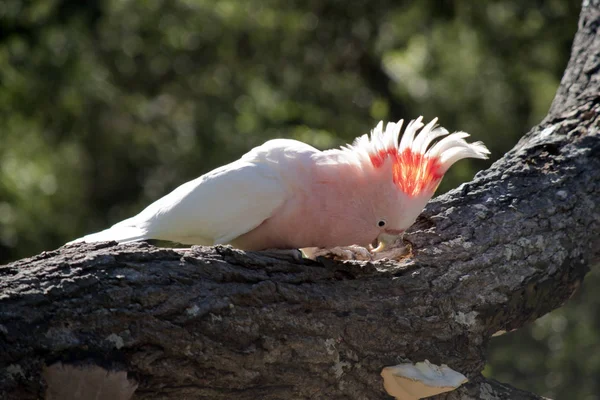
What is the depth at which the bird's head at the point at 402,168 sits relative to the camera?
Answer: 8.05ft

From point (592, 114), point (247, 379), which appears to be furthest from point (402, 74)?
point (247, 379)

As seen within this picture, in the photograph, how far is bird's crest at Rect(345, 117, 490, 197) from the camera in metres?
2.47

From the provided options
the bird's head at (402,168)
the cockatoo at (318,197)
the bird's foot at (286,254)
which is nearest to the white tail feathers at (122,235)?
the cockatoo at (318,197)

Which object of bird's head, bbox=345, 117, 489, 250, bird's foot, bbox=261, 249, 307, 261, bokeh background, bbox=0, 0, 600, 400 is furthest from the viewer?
bokeh background, bbox=0, 0, 600, 400

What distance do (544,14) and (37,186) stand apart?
4798mm

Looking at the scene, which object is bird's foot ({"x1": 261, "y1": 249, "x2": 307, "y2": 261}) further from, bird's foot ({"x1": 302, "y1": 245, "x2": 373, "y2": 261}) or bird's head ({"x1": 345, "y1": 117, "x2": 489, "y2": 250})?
bird's head ({"x1": 345, "y1": 117, "x2": 489, "y2": 250})

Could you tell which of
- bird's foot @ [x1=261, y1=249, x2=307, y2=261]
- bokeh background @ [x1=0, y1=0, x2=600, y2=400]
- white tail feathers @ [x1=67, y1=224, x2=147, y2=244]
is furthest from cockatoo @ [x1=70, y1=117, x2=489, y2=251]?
bokeh background @ [x1=0, y1=0, x2=600, y2=400]

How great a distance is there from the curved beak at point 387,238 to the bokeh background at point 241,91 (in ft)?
12.0

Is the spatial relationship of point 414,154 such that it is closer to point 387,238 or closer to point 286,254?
point 387,238

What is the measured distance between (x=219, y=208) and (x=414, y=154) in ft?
2.25

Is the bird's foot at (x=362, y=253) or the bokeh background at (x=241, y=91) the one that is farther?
the bokeh background at (x=241, y=91)

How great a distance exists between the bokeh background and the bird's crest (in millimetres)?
3653

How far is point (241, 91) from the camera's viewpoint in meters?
Result: 7.30

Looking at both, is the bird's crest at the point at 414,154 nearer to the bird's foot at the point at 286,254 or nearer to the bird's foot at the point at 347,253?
the bird's foot at the point at 347,253
